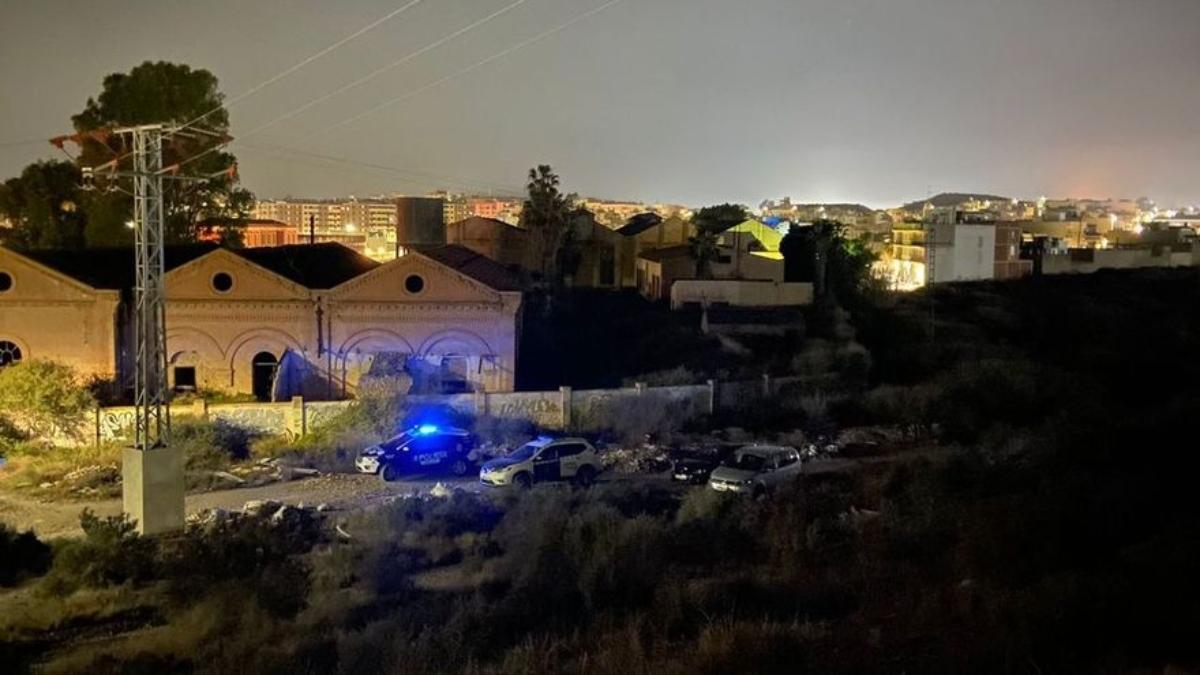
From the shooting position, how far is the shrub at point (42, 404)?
26.8m

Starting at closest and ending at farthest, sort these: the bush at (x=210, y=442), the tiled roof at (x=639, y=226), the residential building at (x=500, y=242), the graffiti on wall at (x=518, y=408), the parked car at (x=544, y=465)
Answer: the parked car at (x=544, y=465), the bush at (x=210, y=442), the graffiti on wall at (x=518, y=408), the residential building at (x=500, y=242), the tiled roof at (x=639, y=226)

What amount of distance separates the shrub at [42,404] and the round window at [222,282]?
5327 millimetres

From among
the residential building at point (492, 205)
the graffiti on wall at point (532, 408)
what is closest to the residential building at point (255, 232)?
the graffiti on wall at point (532, 408)

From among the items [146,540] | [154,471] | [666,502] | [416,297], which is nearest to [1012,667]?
[666,502]

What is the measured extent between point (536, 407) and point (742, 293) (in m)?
18.3

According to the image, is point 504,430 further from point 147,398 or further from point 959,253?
point 959,253

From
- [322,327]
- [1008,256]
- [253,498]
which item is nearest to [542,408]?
[322,327]

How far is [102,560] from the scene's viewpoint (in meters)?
17.2

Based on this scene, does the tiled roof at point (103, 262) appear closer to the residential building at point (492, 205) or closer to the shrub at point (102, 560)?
the shrub at point (102, 560)

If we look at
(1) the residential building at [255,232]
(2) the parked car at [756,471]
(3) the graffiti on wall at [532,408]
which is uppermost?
(1) the residential building at [255,232]

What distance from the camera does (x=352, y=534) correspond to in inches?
774

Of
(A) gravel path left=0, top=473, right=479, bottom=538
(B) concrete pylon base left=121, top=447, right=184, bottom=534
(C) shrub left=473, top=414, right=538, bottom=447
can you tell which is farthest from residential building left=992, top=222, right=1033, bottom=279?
(B) concrete pylon base left=121, top=447, right=184, bottom=534

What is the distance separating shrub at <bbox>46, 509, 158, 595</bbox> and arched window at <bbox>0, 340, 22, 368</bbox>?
46.8 feet

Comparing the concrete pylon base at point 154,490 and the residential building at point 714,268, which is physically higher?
the residential building at point 714,268
